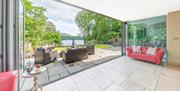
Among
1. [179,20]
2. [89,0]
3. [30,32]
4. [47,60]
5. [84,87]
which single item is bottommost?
[84,87]

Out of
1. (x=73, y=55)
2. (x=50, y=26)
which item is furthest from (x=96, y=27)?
(x=73, y=55)

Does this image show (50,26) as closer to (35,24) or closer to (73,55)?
(35,24)

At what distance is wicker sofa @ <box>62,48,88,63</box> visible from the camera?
4.90 meters

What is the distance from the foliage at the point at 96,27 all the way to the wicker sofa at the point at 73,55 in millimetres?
3079

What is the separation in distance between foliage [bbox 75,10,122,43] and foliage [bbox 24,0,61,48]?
7.84ft

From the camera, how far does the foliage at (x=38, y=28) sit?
574cm

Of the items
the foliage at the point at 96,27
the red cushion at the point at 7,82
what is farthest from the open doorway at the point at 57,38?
the red cushion at the point at 7,82

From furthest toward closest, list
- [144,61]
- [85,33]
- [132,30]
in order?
1. [85,33]
2. [132,30]
3. [144,61]

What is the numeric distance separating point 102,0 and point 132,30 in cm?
441

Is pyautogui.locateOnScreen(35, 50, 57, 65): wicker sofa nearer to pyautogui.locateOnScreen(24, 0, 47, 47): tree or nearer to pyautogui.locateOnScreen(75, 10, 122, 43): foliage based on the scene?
pyautogui.locateOnScreen(24, 0, 47, 47): tree

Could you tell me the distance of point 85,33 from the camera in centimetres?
866

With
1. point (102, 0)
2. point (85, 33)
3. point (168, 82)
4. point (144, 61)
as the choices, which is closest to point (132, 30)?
point (144, 61)

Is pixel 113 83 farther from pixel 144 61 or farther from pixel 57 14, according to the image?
pixel 57 14

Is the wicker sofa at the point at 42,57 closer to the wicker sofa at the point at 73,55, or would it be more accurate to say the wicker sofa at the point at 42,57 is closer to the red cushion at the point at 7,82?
the wicker sofa at the point at 73,55
